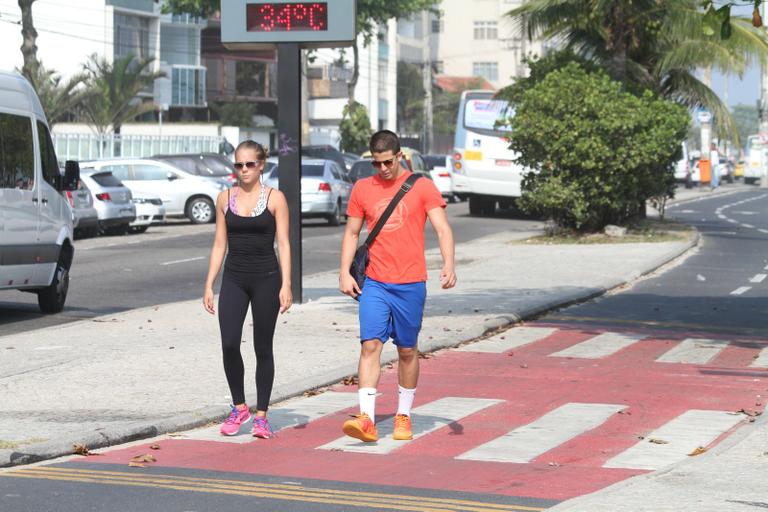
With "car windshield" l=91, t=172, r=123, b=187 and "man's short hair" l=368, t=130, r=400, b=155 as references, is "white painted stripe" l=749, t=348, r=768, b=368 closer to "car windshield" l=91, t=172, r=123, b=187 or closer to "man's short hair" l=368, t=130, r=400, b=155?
"man's short hair" l=368, t=130, r=400, b=155

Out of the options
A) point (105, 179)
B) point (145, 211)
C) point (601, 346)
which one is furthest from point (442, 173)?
point (601, 346)

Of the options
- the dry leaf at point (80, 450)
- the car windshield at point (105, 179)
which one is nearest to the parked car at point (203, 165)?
the car windshield at point (105, 179)

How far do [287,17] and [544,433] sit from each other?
881cm

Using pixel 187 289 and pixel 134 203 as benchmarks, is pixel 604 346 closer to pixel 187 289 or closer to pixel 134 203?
pixel 187 289

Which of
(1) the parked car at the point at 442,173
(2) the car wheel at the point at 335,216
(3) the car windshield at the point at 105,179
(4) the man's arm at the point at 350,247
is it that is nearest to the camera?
(4) the man's arm at the point at 350,247

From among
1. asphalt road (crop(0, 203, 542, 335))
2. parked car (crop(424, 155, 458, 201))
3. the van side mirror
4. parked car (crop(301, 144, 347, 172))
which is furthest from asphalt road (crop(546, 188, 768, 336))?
parked car (crop(424, 155, 458, 201))

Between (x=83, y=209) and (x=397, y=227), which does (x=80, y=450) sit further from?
(x=83, y=209)

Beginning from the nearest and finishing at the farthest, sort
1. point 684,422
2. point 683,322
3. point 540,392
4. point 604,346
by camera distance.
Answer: point 684,422 < point 540,392 < point 604,346 < point 683,322

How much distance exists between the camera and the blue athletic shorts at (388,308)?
9328 mm

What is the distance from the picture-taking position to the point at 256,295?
31.0ft

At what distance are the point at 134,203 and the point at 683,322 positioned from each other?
68.6ft

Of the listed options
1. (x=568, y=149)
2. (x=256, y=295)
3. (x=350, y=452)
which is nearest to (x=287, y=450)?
(x=350, y=452)

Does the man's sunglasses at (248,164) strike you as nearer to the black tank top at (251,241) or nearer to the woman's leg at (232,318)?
the black tank top at (251,241)

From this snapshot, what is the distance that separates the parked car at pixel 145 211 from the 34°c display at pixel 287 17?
2004 centimetres
